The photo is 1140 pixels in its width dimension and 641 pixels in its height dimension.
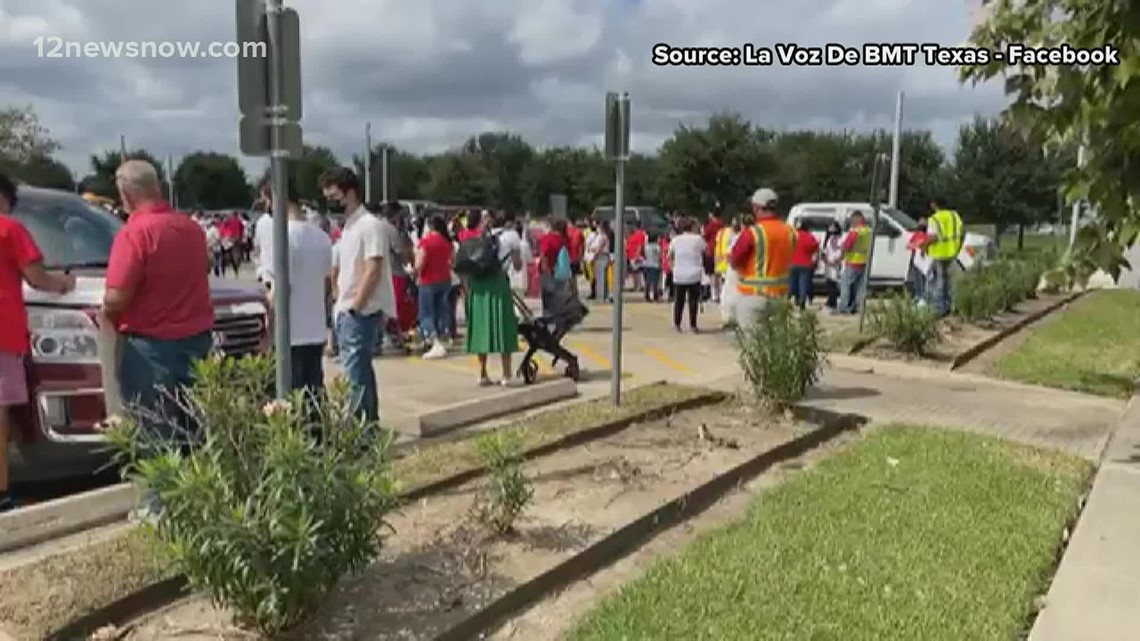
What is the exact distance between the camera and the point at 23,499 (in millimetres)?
5254

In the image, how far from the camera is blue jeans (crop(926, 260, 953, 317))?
14.0m

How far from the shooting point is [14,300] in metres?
4.52

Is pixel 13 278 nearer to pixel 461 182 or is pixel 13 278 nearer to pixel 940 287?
pixel 940 287

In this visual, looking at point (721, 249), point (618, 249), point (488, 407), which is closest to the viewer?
point (488, 407)

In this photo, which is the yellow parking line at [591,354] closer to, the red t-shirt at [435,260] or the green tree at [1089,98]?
the red t-shirt at [435,260]

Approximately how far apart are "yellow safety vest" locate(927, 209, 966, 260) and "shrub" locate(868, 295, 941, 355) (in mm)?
2965

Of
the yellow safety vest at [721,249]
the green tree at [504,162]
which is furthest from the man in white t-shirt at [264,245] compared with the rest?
the green tree at [504,162]

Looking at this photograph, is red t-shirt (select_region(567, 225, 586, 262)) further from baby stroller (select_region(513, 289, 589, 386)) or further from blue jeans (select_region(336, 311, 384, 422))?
blue jeans (select_region(336, 311, 384, 422))

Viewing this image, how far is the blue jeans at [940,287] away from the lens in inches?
550

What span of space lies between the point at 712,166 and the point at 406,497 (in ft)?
182

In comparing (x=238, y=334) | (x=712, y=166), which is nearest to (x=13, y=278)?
(x=238, y=334)

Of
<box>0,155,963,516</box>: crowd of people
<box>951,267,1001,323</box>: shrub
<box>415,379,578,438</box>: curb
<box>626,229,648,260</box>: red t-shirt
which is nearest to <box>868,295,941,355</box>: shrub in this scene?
<box>951,267,1001,323</box>: shrub

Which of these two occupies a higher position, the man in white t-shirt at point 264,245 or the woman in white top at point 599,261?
the man in white t-shirt at point 264,245

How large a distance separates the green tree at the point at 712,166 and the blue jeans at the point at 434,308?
48.8m
